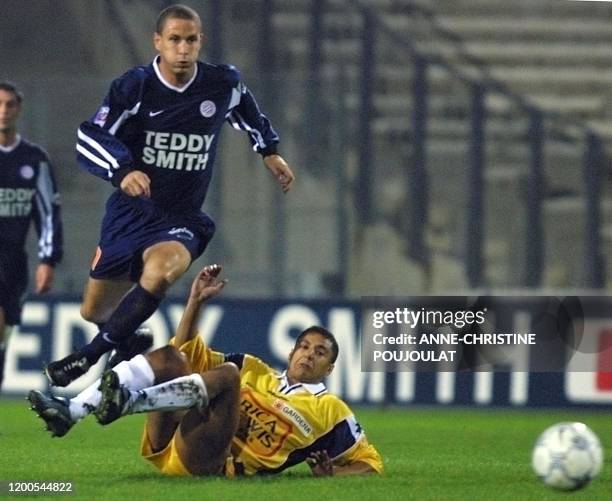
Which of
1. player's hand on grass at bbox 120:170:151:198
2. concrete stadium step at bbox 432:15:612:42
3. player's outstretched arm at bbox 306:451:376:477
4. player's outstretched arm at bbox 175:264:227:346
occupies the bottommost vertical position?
player's outstretched arm at bbox 306:451:376:477

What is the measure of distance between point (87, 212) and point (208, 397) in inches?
215

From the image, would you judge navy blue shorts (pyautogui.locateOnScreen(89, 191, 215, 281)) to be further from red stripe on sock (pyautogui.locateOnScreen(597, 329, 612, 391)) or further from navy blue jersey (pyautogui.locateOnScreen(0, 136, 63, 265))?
red stripe on sock (pyautogui.locateOnScreen(597, 329, 612, 391))

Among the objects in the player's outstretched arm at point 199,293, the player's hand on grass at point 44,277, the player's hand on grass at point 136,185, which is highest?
the player's hand on grass at point 136,185

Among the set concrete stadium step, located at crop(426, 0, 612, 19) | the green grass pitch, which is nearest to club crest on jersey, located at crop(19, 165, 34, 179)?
the green grass pitch

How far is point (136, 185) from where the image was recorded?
19.6 ft

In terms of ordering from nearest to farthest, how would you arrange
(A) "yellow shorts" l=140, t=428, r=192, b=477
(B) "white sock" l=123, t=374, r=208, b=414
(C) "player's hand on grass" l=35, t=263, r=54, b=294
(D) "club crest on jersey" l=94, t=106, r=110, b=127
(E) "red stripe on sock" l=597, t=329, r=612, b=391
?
1. (B) "white sock" l=123, t=374, r=208, b=414
2. (A) "yellow shorts" l=140, t=428, r=192, b=477
3. (D) "club crest on jersey" l=94, t=106, r=110, b=127
4. (C) "player's hand on grass" l=35, t=263, r=54, b=294
5. (E) "red stripe on sock" l=597, t=329, r=612, b=391

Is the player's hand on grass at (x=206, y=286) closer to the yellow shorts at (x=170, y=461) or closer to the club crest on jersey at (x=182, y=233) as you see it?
the yellow shorts at (x=170, y=461)

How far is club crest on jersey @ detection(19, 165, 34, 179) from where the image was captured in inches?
369

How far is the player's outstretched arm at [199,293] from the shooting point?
5648 millimetres

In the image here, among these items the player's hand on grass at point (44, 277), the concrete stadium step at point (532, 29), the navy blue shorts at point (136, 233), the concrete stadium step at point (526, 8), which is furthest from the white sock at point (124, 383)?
the concrete stadium step at point (532, 29)

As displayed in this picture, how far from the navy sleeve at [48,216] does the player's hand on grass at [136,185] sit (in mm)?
3445

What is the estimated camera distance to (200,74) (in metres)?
6.56

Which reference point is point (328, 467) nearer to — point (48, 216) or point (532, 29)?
point (48, 216)

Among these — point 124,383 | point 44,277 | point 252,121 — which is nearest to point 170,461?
point 124,383
